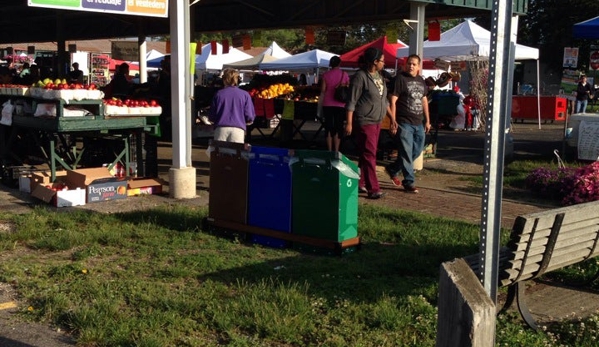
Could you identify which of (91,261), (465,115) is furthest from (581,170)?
(465,115)

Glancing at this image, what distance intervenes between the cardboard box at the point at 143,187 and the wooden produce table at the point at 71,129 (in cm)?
54

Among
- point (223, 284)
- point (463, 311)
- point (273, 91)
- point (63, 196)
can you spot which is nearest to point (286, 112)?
point (273, 91)

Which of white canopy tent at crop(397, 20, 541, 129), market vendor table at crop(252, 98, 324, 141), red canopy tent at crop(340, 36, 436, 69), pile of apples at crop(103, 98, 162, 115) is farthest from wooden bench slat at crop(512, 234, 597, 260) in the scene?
white canopy tent at crop(397, 20, 541, 129)

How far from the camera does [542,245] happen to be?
4547mm

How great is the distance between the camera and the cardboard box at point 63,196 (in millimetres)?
8586

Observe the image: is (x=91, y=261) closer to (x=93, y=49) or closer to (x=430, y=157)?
(x=430, y=157)

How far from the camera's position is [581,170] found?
31.2ft

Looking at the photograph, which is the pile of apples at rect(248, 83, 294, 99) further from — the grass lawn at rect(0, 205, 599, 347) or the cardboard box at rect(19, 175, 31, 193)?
the grass lawn at rect(0, 205, 599, 347)

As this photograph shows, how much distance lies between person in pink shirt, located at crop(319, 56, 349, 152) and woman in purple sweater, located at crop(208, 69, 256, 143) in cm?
265

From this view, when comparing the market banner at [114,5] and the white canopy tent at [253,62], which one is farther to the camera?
the white canopy tent at [253,62]

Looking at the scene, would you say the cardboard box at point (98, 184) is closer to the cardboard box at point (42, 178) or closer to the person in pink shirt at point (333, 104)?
the cardboard box at point (42, 178)

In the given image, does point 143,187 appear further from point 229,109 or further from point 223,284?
point 223,284

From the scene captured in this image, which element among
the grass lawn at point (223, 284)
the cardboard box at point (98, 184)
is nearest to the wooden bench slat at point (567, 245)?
the grass lawn at point (223, 284)

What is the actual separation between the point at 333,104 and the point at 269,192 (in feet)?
16.5
